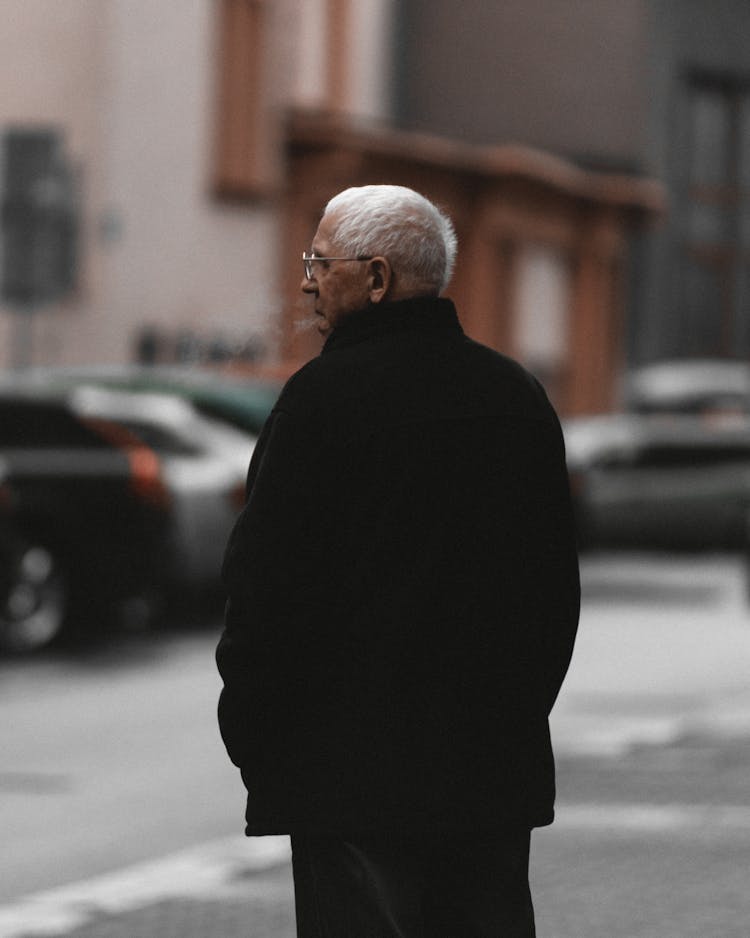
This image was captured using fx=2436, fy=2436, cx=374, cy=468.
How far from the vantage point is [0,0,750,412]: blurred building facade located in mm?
24125

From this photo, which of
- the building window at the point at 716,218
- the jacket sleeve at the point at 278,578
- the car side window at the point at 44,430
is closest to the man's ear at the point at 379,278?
the jacket sleeve at the point at 278,578

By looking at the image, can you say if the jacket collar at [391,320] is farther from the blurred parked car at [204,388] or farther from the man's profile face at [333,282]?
the blurred parked car at [204,388]

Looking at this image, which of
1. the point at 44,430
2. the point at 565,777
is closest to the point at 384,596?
the point at 565,777

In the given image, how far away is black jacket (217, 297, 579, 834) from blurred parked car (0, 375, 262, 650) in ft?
34.0

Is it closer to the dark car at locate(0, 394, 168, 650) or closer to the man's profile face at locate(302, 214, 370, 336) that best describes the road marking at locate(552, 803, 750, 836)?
the man's profile face at locate(302, 214, 370, 336)

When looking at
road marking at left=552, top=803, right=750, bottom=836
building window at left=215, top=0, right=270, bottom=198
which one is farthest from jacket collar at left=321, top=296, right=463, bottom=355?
building window at left=215, top=0, right=270, bottom=198

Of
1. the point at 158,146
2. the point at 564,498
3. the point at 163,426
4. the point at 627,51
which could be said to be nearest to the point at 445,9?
the point at 627,51

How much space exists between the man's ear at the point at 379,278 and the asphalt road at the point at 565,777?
297 centimetres

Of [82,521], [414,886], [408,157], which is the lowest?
[82,521]

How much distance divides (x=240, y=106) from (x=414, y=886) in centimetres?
2355

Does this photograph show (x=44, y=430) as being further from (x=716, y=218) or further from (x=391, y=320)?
(x=716, y=218)

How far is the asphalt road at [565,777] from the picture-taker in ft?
22.5

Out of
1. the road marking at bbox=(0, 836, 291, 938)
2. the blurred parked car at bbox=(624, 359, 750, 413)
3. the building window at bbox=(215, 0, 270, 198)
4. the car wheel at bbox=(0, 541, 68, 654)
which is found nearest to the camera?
the road marking at bbox=(0, 836, 291, 938)

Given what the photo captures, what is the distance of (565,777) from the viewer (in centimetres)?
917
